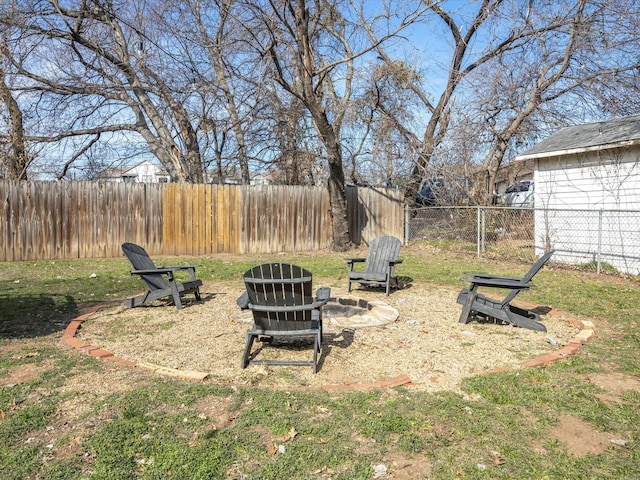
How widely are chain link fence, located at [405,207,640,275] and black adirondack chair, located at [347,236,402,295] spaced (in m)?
3.68

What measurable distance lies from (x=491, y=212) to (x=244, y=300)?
10.2m

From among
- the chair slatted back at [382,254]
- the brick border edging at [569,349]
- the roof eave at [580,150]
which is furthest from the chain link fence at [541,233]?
the brick border edging at [569,349]

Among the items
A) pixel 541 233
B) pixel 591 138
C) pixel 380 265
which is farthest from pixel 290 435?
pixel 591 138

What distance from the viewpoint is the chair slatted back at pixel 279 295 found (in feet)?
13.8

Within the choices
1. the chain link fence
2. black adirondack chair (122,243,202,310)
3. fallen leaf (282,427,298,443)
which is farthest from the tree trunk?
fallen leaf (282,427,298,443)

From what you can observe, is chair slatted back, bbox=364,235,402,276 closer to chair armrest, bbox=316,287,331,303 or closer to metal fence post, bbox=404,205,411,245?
chair armrest, bbox=316,287,331,303

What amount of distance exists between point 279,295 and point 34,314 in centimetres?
387

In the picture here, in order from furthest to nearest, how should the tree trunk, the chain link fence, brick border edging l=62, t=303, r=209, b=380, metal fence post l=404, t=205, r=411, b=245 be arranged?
1. metal fence post l=404, t=205, r=411, b=245
2. the tree trunk
3. the chain link fence
4. brick border edging l=62, t=303, r=209, b=380

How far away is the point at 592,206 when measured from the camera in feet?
35.8

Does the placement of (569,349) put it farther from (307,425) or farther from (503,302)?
(307,425)

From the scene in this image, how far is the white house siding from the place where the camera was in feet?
32.8

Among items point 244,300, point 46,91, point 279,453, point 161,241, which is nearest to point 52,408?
point 279,453

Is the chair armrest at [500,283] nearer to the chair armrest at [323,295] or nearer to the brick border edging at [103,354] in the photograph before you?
the chair armrest at [323,295]

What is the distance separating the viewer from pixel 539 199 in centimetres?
1230
